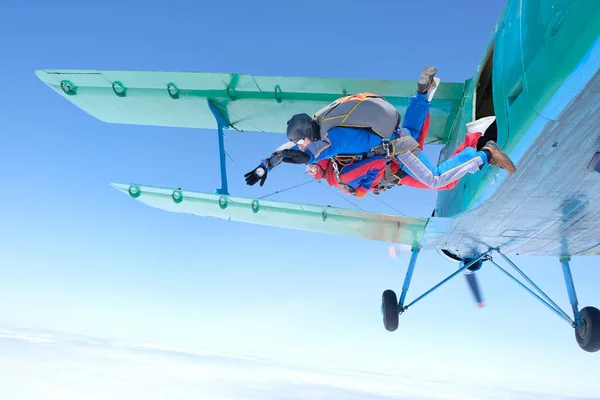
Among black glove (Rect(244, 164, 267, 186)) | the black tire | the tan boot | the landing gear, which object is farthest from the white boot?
the black tire

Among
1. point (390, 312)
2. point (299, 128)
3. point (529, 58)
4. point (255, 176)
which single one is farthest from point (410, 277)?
point (255, 176)

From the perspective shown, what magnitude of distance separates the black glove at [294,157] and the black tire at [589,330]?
5120 mm

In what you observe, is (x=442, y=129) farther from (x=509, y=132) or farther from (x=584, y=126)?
(x=584, y=126)

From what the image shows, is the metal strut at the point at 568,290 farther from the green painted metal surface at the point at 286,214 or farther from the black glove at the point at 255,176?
the black glove at the point at 255,176

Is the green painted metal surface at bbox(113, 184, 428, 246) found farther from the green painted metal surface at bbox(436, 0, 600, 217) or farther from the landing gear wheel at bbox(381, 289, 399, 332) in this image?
the green painted metal surface at bbox(436, 0, 600, 217)

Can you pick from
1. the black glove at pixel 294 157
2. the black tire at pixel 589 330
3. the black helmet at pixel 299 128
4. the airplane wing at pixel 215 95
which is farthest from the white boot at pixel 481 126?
the black tire at pixel 589 330

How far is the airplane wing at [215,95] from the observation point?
6039 millimetres

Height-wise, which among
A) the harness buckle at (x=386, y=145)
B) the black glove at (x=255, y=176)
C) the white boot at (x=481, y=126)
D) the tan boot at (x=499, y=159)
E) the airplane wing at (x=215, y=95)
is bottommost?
the black glove at (x=255, y=176)

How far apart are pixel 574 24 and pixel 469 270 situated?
5.12 metres

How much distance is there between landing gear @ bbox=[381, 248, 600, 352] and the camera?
6648 millimetres

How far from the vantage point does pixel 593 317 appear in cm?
→ 664

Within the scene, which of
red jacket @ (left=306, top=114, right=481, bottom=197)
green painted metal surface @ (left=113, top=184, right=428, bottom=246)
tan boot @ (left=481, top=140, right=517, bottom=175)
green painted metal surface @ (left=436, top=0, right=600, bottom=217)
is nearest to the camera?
green painted metal surface @ (left=436, top=0, right=600, bottom=217)

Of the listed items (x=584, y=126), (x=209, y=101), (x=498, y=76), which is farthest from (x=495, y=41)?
(x=209, y=101)

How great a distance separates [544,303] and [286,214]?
4.02 meters
